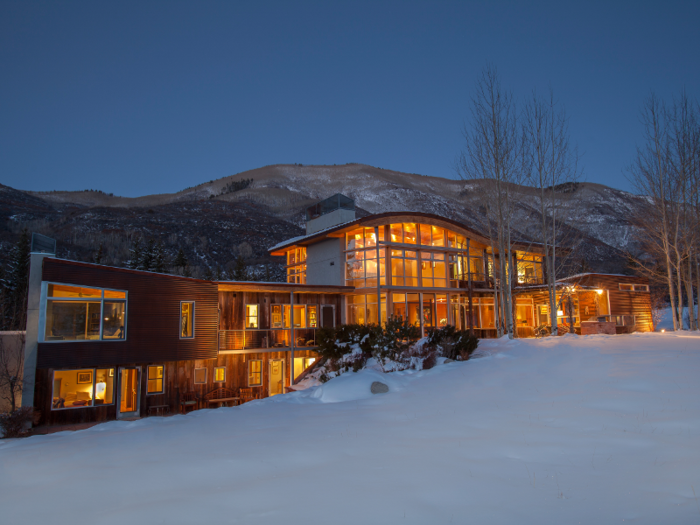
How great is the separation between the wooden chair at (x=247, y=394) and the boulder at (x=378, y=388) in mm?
8943

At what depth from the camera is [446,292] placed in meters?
22.6

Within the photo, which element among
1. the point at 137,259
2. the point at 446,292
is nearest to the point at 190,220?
the point at 137,259

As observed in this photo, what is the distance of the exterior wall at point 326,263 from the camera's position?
21656 millimetres

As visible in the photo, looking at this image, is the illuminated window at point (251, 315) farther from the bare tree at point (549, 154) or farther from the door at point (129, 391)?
the bare tree at point (549, 154)

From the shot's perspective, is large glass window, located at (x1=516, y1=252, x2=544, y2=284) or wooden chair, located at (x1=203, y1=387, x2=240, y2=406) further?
large glass window, located at (x1=516, y1=252, x2=544, y2=284)

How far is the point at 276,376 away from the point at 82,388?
7.49m

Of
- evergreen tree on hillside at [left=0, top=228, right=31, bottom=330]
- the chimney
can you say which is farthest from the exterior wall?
evergreen tree on hillside at [left=0, top=228, right=31, bottom=330]

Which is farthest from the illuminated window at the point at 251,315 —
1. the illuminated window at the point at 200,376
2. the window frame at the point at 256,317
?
the illuminated window at the point at 200,376

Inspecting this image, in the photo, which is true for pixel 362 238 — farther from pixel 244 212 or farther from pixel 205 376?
pixel 244 212

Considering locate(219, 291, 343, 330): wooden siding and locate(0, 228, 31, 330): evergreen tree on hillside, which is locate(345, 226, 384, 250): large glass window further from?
locate(0, 228, 31, 330): evergreen tree on hillside

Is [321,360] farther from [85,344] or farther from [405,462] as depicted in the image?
[405,462]

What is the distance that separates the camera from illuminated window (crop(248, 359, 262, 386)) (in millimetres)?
18484

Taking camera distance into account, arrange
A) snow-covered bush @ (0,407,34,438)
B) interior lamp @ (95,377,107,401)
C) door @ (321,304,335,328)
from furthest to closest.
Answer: door @ (321,304,335,328) → interior lamp @ (95,377,107,401) → snow-covered bush @ (0,407,34,438)

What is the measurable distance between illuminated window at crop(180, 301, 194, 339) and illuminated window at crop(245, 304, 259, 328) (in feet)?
8.94
